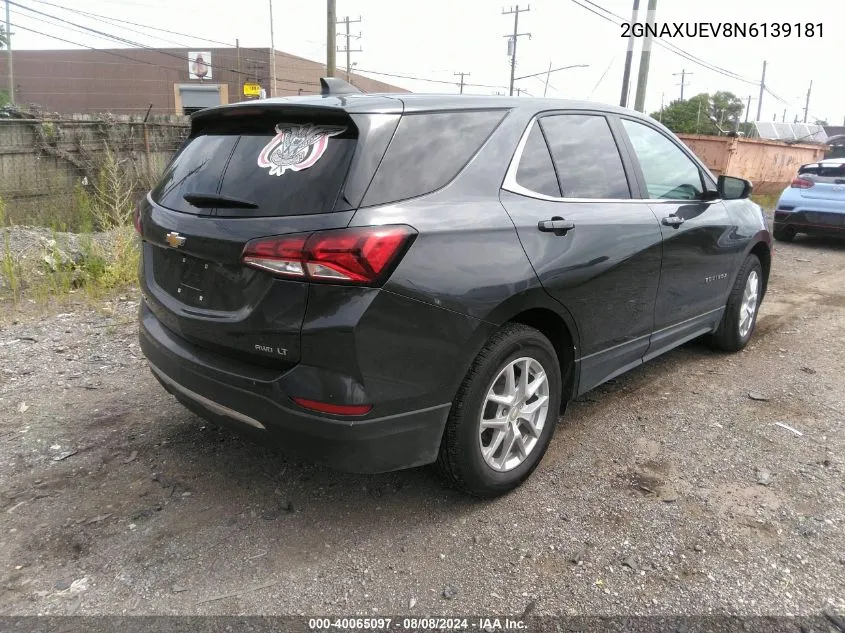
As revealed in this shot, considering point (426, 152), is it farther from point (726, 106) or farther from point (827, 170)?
point (726, 106)

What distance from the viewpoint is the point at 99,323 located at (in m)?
5.25

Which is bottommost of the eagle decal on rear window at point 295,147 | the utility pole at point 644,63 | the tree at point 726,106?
the eagle decal on rear window at point 295,147

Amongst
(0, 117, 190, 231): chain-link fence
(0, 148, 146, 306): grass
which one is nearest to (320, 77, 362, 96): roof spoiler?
(0, 148, 146, 306): grass

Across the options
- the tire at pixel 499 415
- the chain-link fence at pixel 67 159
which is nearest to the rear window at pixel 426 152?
the tire at pixel 499 415

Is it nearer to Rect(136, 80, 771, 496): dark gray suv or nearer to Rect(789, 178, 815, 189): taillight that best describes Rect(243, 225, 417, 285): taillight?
Rect(136, 80, 771, 496): dark gray suv

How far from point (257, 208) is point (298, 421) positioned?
2.69 ft

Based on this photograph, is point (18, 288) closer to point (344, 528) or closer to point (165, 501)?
point (165, 501)

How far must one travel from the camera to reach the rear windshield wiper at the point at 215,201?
8.20 ft

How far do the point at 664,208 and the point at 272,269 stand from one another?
2525mm

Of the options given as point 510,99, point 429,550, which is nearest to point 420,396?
point 429,550

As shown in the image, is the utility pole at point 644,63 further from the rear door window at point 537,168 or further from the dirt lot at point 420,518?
the rear door window at point 537,168

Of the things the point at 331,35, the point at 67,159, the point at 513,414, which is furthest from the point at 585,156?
the point at 331,35

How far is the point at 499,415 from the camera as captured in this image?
2840 millimetres

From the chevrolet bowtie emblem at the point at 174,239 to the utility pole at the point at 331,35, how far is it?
19.5 m
